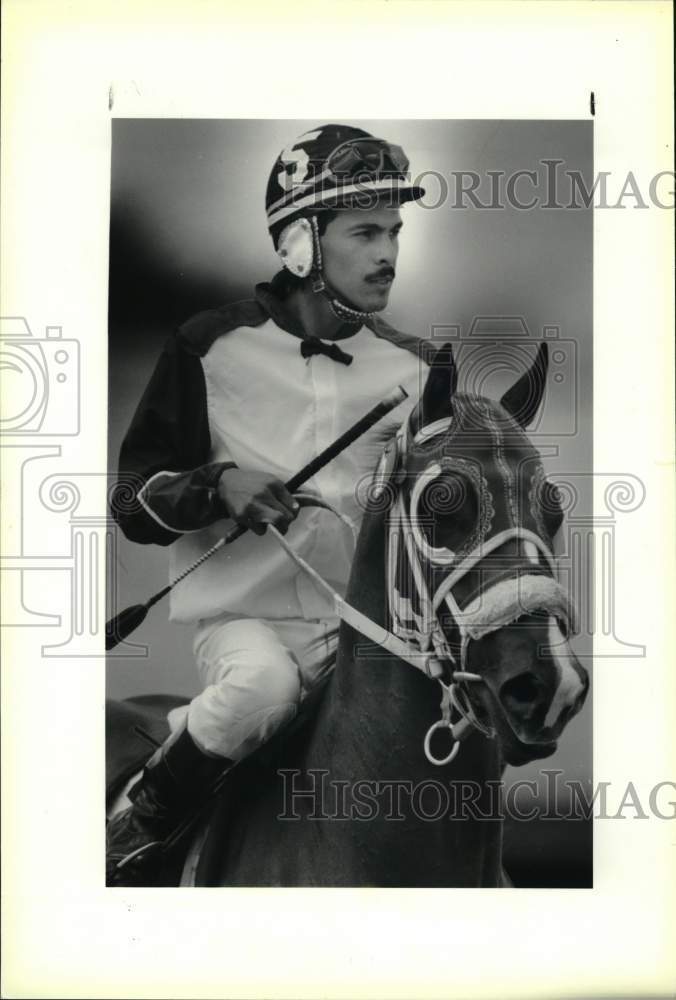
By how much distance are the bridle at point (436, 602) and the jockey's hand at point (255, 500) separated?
0.12ft

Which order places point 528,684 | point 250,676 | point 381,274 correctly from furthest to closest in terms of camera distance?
point 381,274 → point 250,676 → point 528,684

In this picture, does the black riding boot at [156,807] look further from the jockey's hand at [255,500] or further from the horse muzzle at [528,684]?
the horse muzzle at [528,684]

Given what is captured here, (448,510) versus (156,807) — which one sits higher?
(448,510)

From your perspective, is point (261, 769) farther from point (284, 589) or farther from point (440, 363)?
point (440, 363)

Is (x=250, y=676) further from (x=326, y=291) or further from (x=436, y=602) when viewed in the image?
(x=326, y=291)

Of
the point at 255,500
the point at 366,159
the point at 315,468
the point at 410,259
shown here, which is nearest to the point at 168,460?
the point at 255,500

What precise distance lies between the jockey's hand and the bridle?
4 cm

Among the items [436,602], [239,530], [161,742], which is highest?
[239,530]

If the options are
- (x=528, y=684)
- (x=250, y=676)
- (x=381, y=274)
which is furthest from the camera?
(x=381, y=274)

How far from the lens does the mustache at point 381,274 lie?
302 centimetres

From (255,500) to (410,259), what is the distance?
77 centimetres

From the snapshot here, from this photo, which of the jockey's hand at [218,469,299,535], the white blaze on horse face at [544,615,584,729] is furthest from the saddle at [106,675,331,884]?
the white blaze on horse face at [544,615,584,729]

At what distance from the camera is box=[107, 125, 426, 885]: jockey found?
2.96 meters

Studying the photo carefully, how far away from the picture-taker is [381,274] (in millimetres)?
3021
